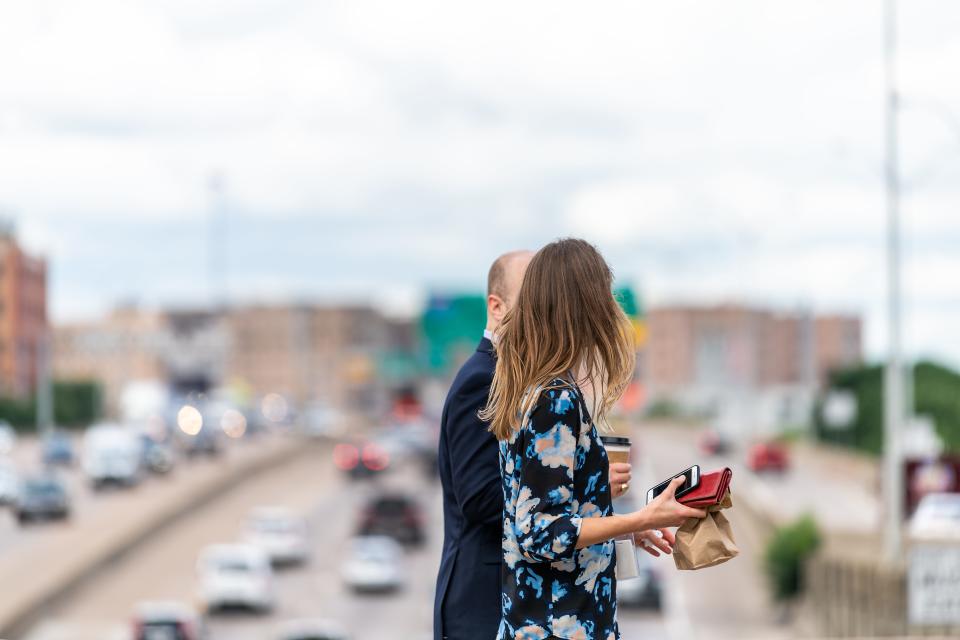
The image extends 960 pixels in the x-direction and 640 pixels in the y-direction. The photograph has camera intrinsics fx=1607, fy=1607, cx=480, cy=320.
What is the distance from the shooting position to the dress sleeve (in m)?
3.68

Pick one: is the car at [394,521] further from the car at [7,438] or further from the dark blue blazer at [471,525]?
the dark blue blazer at [471,525]

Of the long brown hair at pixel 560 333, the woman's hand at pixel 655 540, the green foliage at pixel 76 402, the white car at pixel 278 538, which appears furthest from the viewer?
the green foliage at pixel 76 402

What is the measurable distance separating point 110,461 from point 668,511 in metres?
65.2

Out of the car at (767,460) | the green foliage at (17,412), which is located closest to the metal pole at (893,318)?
the car at (767,460)

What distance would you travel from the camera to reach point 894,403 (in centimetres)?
3177

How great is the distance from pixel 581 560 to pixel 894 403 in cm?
2912

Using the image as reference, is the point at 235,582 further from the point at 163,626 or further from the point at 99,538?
the point at 163,626

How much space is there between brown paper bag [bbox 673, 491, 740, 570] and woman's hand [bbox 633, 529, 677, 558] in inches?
10.2

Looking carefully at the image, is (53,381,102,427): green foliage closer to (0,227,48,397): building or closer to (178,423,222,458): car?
(0,227,48,397): building

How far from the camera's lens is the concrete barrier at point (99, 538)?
43.5 meters

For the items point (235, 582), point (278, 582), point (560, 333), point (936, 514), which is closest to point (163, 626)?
point (235, 582)

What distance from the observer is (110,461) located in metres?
66.7

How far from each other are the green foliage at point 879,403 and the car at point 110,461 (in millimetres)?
43083

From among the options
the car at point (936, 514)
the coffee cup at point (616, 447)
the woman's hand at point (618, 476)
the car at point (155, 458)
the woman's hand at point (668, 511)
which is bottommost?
the car at point (155, 458)
